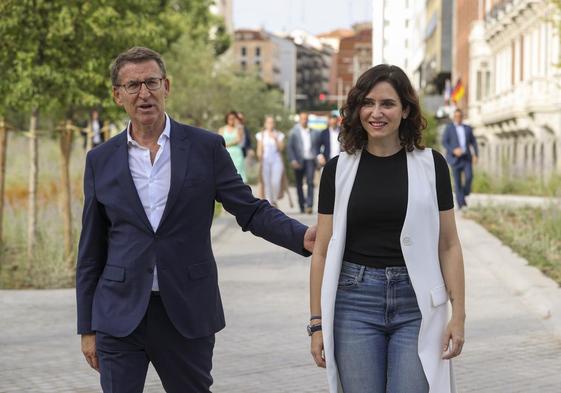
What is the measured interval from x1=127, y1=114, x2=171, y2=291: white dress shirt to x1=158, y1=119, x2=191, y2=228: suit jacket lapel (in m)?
0.03

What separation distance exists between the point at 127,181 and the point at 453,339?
1244 mm

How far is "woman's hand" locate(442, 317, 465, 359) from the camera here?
474cm

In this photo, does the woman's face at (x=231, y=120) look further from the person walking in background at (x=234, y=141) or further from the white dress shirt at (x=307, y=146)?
the white dress shirt at (x=307, y=146)

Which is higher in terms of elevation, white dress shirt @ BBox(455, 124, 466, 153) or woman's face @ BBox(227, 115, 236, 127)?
woman's face @ BBox(227, 115, 236, 127)

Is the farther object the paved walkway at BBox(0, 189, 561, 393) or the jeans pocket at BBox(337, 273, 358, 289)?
the paved walkway at BBox(0, 189, 561, 393)

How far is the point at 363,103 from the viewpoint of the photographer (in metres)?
4.86

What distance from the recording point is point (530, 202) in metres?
23.6

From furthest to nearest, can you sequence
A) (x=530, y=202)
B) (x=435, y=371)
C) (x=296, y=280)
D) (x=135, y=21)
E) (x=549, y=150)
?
(x=549, y=150) < (x=530, y=202) < (x=135, y=21) < (x=296, y=280) < (x=435, y=371)

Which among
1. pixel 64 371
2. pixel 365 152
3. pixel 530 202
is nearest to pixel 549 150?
pixel 530 202

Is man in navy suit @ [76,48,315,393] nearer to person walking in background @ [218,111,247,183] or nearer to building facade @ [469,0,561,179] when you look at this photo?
person walking in background @ [218,111,247,183]

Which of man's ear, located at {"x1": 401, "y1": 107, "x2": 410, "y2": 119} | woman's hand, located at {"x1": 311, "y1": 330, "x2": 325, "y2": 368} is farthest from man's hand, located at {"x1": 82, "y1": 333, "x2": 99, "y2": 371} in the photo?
man's ear, located at {"x1": 401, "y1": 107, "x2": 410, "y2": 119}

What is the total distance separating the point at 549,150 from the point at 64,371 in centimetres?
2314

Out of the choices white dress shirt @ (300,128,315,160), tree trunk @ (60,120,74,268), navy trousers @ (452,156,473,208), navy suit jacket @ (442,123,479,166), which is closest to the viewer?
tree trunk @ (60,120,74,268)

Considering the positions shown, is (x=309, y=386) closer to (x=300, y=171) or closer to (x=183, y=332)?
Result: (x=183, y=332)
